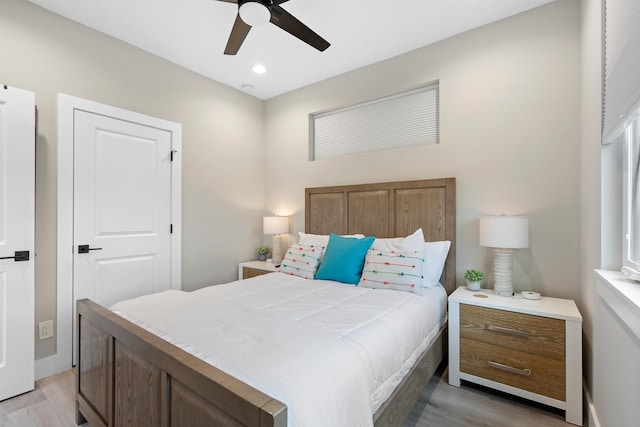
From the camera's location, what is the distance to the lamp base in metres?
2.28

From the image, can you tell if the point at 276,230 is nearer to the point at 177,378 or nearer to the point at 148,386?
the point at 148,386

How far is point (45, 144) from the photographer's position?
7.80ft

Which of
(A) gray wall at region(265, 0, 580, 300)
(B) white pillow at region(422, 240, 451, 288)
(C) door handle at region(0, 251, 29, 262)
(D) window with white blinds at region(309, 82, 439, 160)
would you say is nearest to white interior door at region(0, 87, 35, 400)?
(C) door handle at region(0, 251, 29, 262)

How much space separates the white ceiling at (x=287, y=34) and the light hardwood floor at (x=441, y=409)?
289 cm

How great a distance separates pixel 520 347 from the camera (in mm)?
1988

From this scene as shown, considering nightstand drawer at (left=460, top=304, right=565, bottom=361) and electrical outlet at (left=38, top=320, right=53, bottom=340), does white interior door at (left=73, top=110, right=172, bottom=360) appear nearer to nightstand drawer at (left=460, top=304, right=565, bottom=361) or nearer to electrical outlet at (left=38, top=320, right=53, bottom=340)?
electrical outlet at (left=38, top=320, right=53, bottom=340)

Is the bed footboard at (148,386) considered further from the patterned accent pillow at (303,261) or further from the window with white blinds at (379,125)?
the window with white blinds at (379,125)

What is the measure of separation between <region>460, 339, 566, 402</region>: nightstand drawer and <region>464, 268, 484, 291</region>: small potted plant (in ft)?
1.50

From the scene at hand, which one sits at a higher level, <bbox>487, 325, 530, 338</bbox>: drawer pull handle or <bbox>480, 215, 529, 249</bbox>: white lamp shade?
<bbox>480, 215, 529, 249</bbox>: white lamp shade

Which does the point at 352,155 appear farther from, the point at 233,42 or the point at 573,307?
the point at 573,307

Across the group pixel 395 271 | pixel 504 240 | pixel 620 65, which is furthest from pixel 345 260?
pixel 620 65

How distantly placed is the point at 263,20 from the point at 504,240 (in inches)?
87.7

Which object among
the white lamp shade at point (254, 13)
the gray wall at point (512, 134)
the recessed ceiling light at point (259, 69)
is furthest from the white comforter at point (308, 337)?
the recessed ceiling light at point (259, 69)

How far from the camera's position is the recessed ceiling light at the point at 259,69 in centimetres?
327
